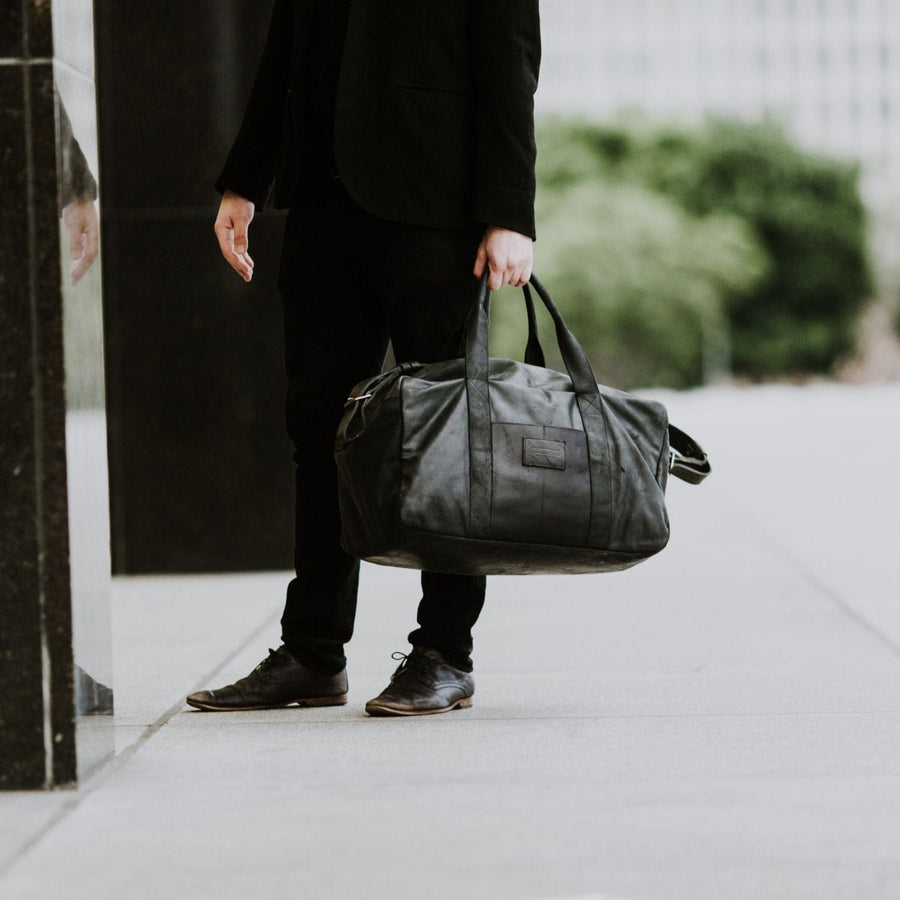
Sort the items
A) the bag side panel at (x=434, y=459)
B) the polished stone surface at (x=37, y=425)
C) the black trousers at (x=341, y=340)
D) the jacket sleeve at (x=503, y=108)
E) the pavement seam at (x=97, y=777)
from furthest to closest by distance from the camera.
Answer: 1. the black trousers at (x=341, y=340)
2. the jacket sleeve at (x=503, y=108)
3. the bag side panel at (x=434, y=459)
4. the polished stone surface at (x=37, y=425)
5. the pavement seam at (x=97, y=777)

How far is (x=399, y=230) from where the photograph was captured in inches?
149

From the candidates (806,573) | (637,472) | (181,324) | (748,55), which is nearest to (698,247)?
(748,55)

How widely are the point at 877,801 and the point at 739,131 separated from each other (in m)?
78.2

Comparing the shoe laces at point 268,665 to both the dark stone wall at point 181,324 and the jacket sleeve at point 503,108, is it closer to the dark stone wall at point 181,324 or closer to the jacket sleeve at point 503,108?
the jacket sleeve at point 503,108

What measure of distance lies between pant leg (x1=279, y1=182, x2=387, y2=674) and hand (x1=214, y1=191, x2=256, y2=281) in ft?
0.44

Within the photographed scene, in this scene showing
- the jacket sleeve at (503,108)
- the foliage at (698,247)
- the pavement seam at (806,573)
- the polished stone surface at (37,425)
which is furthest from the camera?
the foliage at (698,247)

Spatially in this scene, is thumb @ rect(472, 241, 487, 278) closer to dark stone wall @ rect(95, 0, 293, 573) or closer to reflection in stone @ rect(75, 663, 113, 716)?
reflection in stone @ rect(75, 663, 113, 716)

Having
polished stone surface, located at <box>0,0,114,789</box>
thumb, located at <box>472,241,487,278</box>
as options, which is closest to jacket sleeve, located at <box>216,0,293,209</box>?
thumb, located at <box>472,241,487,278</box>

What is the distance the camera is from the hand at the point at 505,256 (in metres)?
3.73

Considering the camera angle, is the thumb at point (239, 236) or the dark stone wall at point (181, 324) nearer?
the thumb at point (239, 236)

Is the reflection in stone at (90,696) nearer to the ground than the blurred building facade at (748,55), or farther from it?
nearer to the ground

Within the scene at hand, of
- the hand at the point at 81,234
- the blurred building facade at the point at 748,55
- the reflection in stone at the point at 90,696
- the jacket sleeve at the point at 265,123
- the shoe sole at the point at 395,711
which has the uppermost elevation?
the blurred building facade at the point at 748,55

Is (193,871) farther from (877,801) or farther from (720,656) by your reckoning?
(720,656)

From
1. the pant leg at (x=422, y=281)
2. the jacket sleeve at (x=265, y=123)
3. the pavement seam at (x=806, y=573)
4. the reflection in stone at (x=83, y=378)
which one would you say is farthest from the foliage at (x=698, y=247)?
the reflection in stone at (x=83, y=378)
